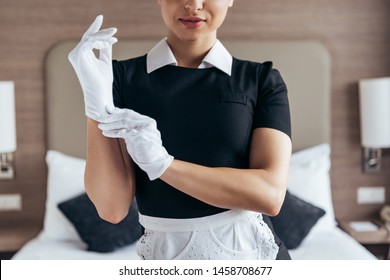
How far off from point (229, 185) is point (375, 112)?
4.69 feet

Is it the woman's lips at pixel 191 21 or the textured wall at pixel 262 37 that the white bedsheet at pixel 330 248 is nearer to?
the textured wall at pixel 262 37

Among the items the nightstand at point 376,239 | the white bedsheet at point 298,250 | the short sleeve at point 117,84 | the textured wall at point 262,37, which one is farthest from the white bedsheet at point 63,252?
the short sleeve at point 117,84

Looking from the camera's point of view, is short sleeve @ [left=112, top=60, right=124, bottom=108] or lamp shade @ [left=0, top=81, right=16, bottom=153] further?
lamp shade @ [left=0, top=81, right=16, bottom=153]

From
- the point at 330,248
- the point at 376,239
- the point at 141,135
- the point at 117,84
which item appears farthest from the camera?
the point at 376,239

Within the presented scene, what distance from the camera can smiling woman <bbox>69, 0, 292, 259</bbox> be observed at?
73cm

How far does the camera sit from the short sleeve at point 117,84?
807 mm

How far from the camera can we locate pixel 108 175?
0.76 m

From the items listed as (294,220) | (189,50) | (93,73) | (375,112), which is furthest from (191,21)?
(375,112)

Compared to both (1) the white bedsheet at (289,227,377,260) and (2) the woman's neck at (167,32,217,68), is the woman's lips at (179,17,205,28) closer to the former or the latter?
(2) the woman's neck at (167,32,217,68)

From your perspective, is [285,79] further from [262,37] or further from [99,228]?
[99,228]

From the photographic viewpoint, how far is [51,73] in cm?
197

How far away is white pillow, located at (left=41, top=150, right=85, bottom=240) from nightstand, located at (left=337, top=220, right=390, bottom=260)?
1036 mm

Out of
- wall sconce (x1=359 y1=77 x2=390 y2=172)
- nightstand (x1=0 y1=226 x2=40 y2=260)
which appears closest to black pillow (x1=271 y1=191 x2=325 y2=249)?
wall sconce (x1=359 y1=77 x2=390 y2=172)
